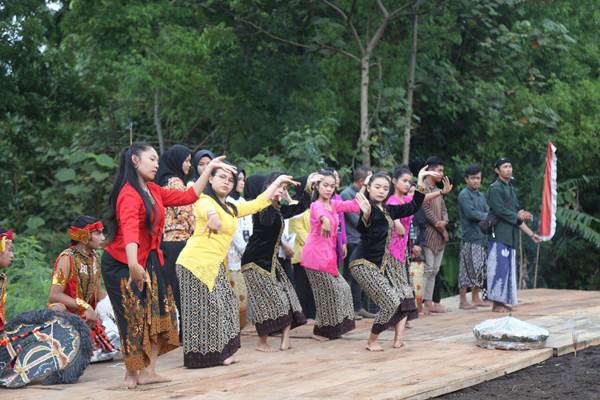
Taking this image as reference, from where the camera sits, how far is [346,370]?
8039 millimetres

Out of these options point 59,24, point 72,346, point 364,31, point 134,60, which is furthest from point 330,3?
point 72,346

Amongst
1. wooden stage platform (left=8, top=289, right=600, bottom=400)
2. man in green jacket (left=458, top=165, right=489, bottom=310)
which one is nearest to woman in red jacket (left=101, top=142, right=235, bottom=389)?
wooden stage platform (left=8, top=289, right=600, bottom=400)

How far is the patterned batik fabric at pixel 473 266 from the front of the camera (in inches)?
503

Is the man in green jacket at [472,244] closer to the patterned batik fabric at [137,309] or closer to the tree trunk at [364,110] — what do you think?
the tree trunk at [364,110]

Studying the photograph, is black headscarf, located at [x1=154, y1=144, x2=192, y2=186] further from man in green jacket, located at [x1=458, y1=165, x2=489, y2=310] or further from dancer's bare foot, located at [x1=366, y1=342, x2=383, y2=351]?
man in green jacket, located at [x1=458, y1=165, x2=489, y2=310]

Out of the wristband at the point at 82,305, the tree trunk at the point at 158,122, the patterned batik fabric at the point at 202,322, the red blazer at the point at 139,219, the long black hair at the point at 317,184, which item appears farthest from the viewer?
the tree trunk at the point at 158,122

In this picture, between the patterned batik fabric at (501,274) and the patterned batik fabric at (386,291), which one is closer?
the patterned batik fabric at (386,291)

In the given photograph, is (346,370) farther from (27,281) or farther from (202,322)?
(27,281)

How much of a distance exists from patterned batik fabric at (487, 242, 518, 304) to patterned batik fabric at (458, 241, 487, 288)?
45 centimetres

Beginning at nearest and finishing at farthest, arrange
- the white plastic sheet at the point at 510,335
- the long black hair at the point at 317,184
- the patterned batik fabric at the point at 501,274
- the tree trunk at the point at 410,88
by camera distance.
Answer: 1. the white plastic sheet at the point at 510,335
2. the long black hair at the point at 317,184
3. the patterned batik fabric at the point at 501,274
4. the tree trunk at the point at 410,88

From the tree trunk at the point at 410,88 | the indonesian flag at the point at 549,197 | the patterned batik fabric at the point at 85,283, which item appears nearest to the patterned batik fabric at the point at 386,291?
the patterned batik fabric at the point at 85,283

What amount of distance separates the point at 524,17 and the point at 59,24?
7778 mm

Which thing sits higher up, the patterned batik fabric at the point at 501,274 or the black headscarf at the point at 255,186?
the black headscarf at the point at 255,186

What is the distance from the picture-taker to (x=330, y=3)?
1562 cm
